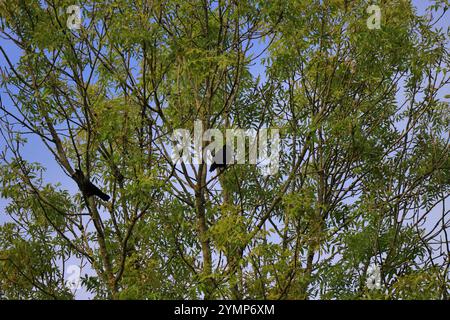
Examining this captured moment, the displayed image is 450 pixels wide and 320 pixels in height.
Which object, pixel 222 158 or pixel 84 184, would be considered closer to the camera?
pixel 84 184

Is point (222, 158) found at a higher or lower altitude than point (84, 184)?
higher

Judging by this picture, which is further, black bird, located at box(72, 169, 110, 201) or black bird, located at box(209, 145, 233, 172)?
black bird, located at box(209, 145, 233, 172)

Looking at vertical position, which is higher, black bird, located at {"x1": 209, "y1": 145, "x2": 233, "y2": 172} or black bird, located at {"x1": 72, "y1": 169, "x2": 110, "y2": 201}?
black bird, located at {"x1": 209, "y1": 145, "x2": 233, "y2": 172}

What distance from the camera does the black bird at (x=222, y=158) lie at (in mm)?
9641

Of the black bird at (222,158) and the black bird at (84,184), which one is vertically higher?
the black bird at (222,158)

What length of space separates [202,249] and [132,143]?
1.76 metres

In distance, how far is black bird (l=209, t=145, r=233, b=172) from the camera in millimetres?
9641

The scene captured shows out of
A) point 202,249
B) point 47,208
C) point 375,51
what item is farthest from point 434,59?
point 47,208

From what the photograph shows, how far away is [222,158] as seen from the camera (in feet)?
31.9

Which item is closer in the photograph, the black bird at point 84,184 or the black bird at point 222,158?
the black bird at point 84,184

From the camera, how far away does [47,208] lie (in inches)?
401

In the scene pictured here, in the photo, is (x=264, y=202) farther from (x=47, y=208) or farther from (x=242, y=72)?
(x=47, y=208)
